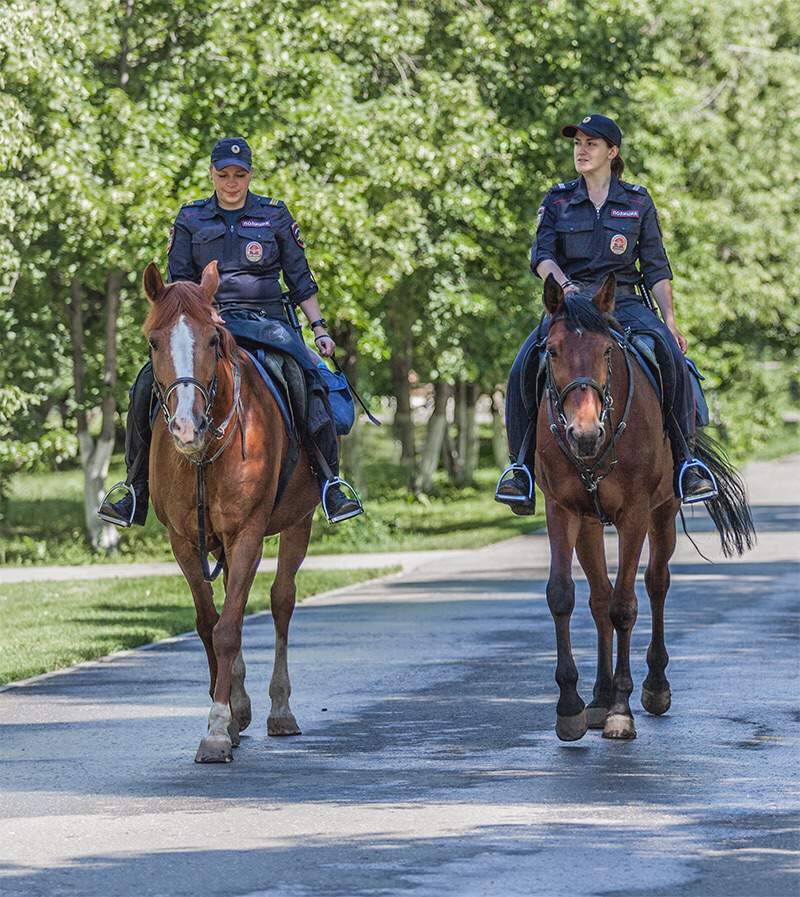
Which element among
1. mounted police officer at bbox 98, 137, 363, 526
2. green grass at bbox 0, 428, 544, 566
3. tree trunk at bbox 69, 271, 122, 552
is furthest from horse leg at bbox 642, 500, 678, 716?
tree trunk at bbox 69, 271, 122, 552

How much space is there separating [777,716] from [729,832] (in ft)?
11.1

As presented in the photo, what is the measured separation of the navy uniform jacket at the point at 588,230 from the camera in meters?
11.6

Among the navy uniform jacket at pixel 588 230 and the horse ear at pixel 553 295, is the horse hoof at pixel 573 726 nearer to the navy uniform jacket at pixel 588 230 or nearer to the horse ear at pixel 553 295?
the horse ear at pixel 553 295

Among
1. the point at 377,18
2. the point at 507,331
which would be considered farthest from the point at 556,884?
the point at 507,331

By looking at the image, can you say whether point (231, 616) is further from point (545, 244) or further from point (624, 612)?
point (545, 244)

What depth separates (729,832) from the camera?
26.6 ft

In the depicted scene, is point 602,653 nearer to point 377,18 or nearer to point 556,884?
point 556,884

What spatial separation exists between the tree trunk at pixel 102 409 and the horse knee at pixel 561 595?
19.3 meters

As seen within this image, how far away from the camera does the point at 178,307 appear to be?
10.2 m

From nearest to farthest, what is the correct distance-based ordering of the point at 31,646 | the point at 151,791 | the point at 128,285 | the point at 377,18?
the point at 151,791, the point at 31,646, the point at 377,18, the point at 128,285

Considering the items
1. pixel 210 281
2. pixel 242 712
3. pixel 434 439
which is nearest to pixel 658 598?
pixel 242 712

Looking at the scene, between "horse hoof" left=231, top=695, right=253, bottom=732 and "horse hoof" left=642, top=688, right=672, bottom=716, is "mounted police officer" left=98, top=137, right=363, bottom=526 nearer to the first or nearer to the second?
"horse hoof" left=231, top=695, right=253, bottom=732

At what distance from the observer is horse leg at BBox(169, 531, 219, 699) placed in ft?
35.3

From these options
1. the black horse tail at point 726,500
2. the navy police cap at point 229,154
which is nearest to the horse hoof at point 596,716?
the black horse tail at point 726,500
